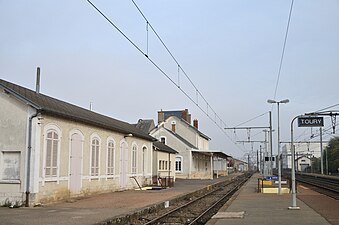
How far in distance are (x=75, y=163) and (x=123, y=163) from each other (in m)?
7.30

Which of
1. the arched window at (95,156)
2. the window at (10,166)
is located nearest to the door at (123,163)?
the arched window at (95,156)

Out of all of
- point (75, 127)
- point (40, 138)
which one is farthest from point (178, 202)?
point (40, 138)

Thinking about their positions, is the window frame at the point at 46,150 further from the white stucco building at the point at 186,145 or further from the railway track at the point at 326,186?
the white stucco building at the point at 186,145

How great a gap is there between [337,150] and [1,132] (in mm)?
73482

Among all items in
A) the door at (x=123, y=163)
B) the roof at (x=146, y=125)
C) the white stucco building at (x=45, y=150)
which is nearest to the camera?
the white stucco building at (x=45, y=150)

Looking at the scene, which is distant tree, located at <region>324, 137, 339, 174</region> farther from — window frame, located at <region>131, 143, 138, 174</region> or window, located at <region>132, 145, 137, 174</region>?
window, located at <region>132, 145, 137, 174</region>

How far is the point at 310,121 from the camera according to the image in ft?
59.9

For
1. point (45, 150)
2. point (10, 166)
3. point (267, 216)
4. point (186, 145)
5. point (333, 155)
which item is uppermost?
point (186, 145)

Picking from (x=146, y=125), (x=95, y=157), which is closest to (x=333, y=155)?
(x=146, y=125)

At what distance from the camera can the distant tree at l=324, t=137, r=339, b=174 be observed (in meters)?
83.0

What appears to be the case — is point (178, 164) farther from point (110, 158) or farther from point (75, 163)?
point (75, 163)

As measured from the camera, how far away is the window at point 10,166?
60.1ft

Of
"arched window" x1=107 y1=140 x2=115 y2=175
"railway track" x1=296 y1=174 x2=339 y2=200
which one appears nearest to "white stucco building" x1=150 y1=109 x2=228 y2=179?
"railway track" x1=296 y1=174 x2=339 y2=200

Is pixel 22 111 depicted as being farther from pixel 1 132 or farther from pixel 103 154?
pixel 103 154
